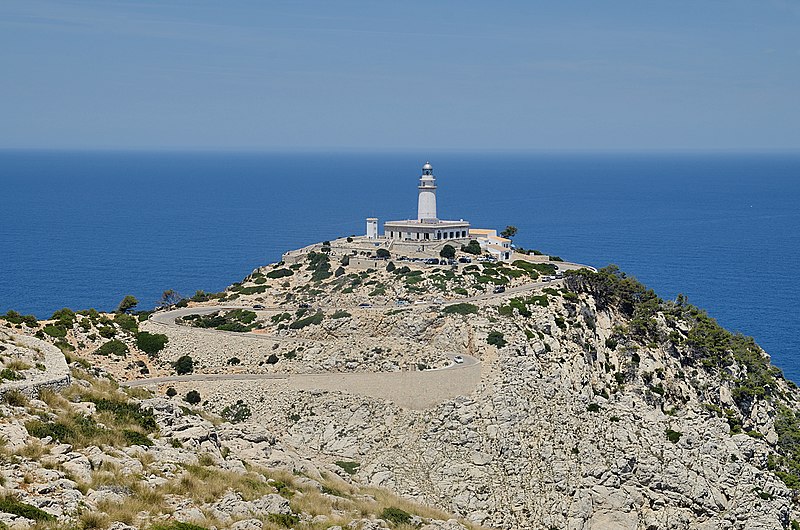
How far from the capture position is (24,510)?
19938mm

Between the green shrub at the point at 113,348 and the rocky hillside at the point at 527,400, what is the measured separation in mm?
723

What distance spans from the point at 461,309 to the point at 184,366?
17918 millimetres

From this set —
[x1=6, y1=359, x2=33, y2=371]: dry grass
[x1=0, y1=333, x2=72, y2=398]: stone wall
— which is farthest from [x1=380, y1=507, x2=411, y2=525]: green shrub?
[x1=6, y1=359, x2=33, y2=371]: dry grass

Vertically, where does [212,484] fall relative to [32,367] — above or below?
below

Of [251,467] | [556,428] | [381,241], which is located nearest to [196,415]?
[251,467]

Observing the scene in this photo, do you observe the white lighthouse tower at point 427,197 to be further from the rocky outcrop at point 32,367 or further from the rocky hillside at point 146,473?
the rocky hillside at point 146,473

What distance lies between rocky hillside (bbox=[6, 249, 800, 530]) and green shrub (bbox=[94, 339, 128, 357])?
28.5 inches

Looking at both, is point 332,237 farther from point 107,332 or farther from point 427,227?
point 107,332

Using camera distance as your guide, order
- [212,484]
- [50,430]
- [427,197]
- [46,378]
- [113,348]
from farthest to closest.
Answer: [427,197] → [113,348] → [46,378] → [50,430] → [212,484]

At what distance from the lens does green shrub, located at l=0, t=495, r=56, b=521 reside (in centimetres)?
1981

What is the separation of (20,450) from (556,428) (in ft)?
107

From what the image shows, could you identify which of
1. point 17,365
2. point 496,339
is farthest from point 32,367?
point 496,339

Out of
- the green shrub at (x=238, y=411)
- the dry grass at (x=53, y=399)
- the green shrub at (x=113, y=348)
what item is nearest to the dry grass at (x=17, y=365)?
the dry grass at (x=53, y=399)

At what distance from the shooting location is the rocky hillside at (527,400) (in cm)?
4666
